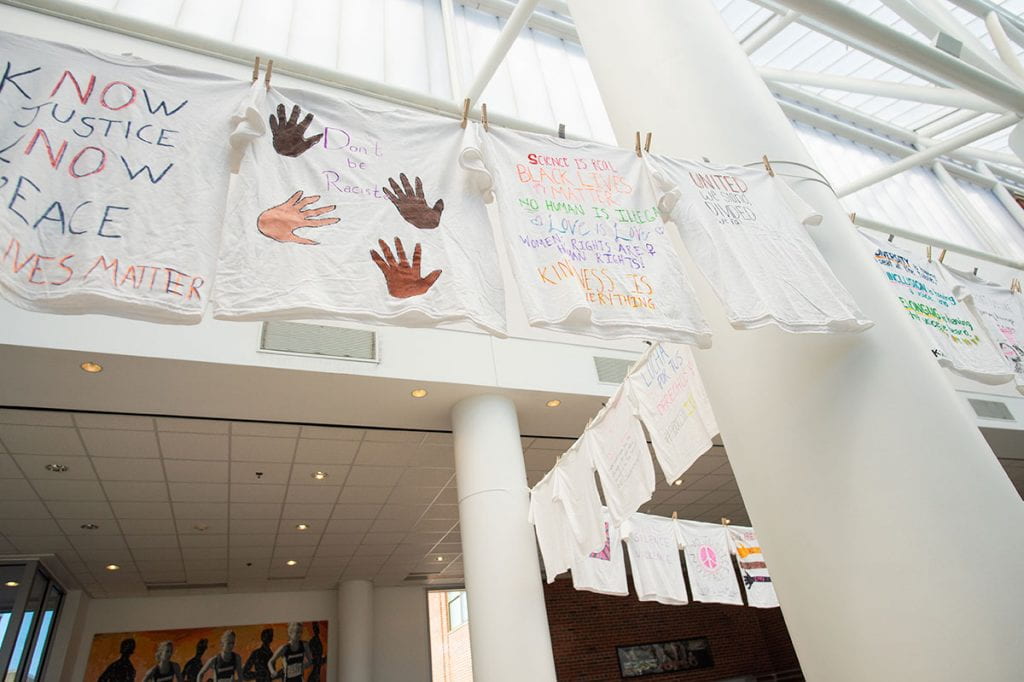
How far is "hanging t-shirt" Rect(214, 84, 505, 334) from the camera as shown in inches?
77.1

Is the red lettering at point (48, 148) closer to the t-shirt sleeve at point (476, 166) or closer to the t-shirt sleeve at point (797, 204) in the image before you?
the t-shirt sleeve at point (476, 166)

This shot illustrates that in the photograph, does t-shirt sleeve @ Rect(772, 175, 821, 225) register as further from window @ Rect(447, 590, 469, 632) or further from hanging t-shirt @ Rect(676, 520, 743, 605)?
window @ Rect(447, 590, 469, 632)

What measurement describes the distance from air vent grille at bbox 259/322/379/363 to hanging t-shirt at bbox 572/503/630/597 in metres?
3.09

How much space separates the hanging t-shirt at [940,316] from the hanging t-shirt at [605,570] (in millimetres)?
3395

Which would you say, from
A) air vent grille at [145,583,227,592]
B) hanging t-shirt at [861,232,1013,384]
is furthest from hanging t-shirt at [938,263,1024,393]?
air vent grille at [145,583,227,592]

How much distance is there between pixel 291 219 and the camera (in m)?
2.12

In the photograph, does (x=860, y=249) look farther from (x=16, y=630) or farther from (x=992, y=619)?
(x=16, y=630)

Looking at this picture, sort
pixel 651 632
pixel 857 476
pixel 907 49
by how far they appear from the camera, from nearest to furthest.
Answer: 1. pixel 857 476
2. pixel 907 49
3. pixel 651 632

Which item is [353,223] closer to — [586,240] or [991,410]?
[586,240]

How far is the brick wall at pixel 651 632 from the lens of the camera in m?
12.6

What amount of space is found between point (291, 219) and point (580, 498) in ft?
13.6

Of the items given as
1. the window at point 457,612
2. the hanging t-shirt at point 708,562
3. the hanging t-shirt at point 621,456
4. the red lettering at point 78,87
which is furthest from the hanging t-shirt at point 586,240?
the window at point 457,612

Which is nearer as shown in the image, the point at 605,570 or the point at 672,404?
the point at 672,404

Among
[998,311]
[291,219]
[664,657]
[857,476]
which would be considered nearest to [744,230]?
[857,476]
